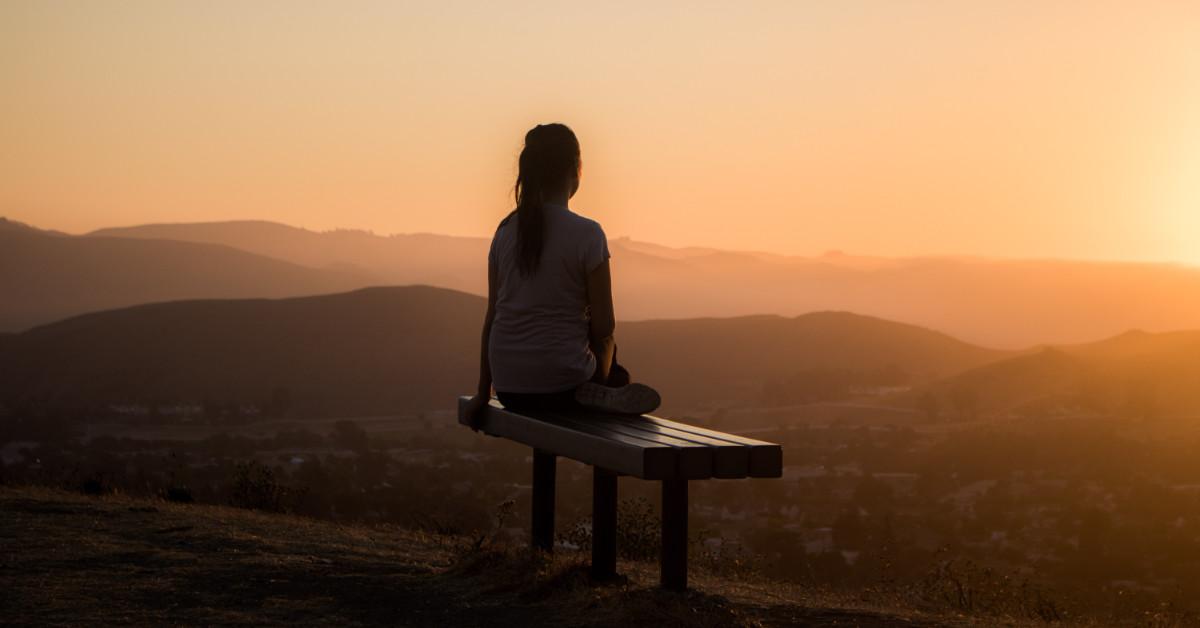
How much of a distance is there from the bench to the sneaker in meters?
0.07

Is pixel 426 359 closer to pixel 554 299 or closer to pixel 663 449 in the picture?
pixel 554 299

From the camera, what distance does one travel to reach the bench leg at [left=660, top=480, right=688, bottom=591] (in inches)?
209

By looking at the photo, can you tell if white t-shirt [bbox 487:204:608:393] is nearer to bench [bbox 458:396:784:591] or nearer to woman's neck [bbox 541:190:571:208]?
woman's neck [bbox 541:190:571:208]

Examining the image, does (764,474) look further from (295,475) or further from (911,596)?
(295,475)

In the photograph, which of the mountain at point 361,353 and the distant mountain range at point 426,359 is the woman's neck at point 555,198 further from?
the mountain at point 361,353

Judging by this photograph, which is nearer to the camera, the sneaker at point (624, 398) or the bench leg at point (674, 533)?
the bench leg at point (674, 533)

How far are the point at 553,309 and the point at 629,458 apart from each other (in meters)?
1.39

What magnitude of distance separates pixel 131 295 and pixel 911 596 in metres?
187

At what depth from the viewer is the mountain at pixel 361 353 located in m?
89.6

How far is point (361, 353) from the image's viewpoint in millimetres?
100250

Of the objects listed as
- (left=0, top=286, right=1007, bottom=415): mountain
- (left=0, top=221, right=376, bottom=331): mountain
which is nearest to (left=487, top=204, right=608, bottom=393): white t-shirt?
(left=0, top=286, right=1007, bottom=415): mountain

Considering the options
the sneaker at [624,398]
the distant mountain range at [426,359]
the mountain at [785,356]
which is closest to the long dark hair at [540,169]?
the sneaker at [624,398]

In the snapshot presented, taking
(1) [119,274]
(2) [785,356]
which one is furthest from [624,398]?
(1) [119,274]

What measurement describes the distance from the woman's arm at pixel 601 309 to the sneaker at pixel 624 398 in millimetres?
224
